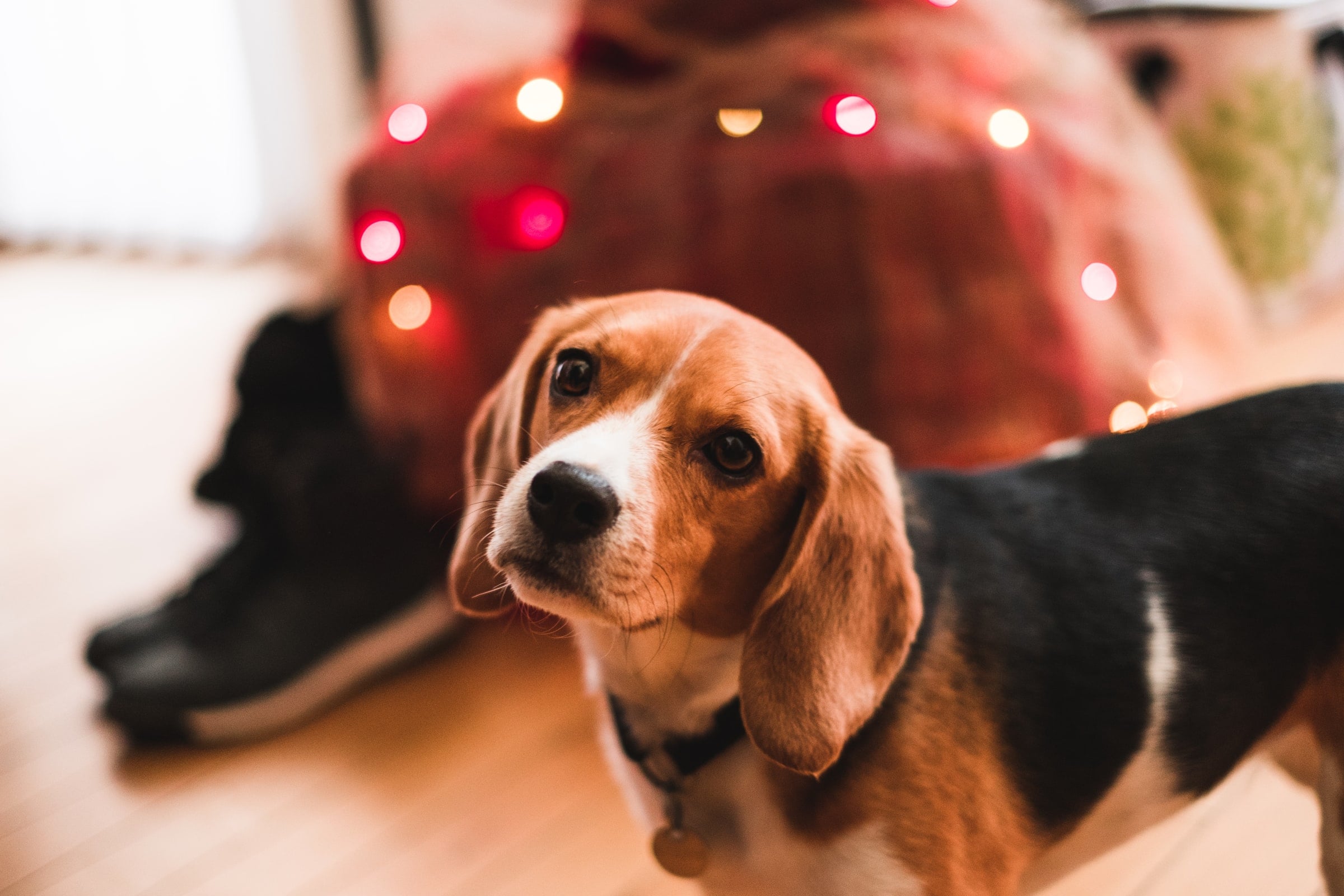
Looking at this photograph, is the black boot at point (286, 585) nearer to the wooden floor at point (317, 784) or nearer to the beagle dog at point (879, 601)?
the wooden floor at point (317, 784)

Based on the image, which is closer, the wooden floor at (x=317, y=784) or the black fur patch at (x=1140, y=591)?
the black fur patch at (x=1140, y=591)

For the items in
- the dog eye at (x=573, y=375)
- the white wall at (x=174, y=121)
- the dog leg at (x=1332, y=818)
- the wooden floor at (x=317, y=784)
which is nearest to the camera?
the dog eye at (x=573, y=375)

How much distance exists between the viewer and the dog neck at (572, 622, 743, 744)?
1.16 meters

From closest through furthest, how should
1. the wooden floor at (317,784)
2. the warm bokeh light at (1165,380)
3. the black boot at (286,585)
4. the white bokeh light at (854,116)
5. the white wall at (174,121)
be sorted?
the wooden floor at (317,784) < the white bokeh light at (854,116) < the black boot at (286,585) < the warm bokeh light at (1165,380) < the white wall at (174,121)

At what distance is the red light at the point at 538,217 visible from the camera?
1565 millimetres

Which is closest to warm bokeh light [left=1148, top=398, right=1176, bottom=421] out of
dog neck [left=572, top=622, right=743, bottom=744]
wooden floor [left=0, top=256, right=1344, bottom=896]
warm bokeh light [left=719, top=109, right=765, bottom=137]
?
wooden floor [left=0, top=256, right=1344, bottom=896]

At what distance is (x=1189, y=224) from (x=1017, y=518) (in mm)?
1845

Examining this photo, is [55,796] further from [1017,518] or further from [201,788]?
[1017,518]

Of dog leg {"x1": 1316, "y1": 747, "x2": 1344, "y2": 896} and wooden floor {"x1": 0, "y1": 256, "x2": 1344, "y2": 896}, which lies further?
wooden floor {"x1": 0, "y1": 256, "x2": 1344, "y2": 896}

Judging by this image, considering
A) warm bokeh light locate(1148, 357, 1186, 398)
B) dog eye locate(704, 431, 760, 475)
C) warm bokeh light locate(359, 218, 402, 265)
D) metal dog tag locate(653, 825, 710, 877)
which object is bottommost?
metal dog tag locate(653, 825, 710, 877)

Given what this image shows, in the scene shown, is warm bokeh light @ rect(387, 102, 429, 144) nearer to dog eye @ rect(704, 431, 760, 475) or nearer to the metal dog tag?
dog eye @ rect(704, 431, 760, 475)

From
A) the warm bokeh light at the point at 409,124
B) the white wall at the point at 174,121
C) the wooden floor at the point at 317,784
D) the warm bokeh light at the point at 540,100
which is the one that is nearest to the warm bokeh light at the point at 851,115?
the warm bokeh light at the point at 540,100

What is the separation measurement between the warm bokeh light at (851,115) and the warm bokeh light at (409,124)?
0.93 meters

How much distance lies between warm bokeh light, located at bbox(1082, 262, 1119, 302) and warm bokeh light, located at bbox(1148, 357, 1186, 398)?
191 millimetres
